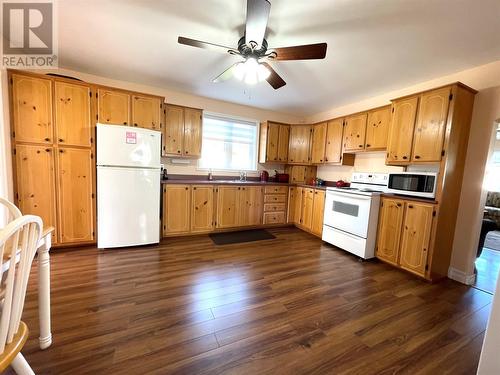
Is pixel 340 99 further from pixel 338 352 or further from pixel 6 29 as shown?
pixel 6 29

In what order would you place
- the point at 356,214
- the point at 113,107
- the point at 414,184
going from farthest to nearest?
the point at 356,214, the point at 113,107, the point at 414,184

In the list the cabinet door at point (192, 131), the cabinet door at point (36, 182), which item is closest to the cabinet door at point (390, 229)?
the cabinet door at point (192, 131)

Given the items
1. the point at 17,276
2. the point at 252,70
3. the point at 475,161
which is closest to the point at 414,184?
the point at 475,161

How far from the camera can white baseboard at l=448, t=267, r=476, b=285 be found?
2475 mm

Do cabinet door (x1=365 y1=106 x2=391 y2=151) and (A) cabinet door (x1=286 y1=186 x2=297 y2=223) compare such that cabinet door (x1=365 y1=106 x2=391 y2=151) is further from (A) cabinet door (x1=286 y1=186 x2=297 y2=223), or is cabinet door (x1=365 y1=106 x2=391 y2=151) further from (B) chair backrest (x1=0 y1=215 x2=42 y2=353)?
(B) chair backrest (x1=0 y1=215 x2=42 y2=353)

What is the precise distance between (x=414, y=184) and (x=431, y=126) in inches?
28.4

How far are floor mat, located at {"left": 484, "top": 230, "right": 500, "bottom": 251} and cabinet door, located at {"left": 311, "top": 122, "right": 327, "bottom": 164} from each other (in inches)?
133

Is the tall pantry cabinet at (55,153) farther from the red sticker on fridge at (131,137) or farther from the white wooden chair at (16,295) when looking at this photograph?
the white wooden chair at (16,295)

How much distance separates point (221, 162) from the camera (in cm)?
446

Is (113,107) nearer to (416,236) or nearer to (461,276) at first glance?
(416,236)

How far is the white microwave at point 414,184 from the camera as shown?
2467 mm

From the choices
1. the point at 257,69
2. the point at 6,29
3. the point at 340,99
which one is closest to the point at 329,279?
the point at 257,69

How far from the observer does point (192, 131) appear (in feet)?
12.5

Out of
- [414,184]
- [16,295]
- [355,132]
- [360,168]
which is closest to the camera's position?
[16,295]
